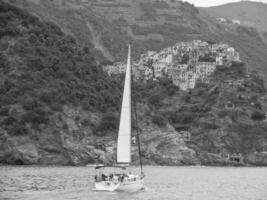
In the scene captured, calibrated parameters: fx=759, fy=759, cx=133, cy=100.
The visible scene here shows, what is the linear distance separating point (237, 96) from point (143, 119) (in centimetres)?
5012

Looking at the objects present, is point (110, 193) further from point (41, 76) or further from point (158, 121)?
point (158, 121)

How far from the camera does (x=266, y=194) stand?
270 feet

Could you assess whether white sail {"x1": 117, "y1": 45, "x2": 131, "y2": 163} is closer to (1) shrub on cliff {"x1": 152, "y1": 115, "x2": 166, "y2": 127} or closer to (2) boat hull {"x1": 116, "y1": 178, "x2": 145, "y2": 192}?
(2) boat hull {"x1": 116, "y1": 178, "x2": 145, "y2": 192}

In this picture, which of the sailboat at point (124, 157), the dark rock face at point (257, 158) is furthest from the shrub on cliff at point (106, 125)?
the sailboat at point (124, 157)

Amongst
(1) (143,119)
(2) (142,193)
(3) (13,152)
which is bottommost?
(2) (142,193)

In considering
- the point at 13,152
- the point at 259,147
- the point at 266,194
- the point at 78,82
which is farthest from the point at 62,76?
the point at 266,194

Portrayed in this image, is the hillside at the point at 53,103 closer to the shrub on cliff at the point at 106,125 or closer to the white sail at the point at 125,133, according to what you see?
the shrub on cliff at the point at 106,125

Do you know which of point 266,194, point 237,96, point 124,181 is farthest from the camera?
point 237,96

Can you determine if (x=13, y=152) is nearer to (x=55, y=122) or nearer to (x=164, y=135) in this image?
(x=55, y=122)

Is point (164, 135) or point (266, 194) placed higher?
point (164, 135)

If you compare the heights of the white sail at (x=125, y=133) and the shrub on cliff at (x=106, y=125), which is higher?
the shrub on cliff at (x=106, y=125)

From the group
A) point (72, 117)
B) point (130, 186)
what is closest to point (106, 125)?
point (72, 117)

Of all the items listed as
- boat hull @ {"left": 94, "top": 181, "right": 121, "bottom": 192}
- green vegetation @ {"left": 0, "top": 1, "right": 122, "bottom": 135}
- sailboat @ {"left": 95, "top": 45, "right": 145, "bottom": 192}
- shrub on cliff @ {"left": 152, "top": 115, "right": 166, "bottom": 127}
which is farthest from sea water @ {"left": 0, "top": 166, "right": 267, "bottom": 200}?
shrub on cliff @ {"left": 152, "top": 115, "right": 166, "bottom": 127}

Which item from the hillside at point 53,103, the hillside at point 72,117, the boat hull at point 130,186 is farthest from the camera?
the hillside at point 72,117
